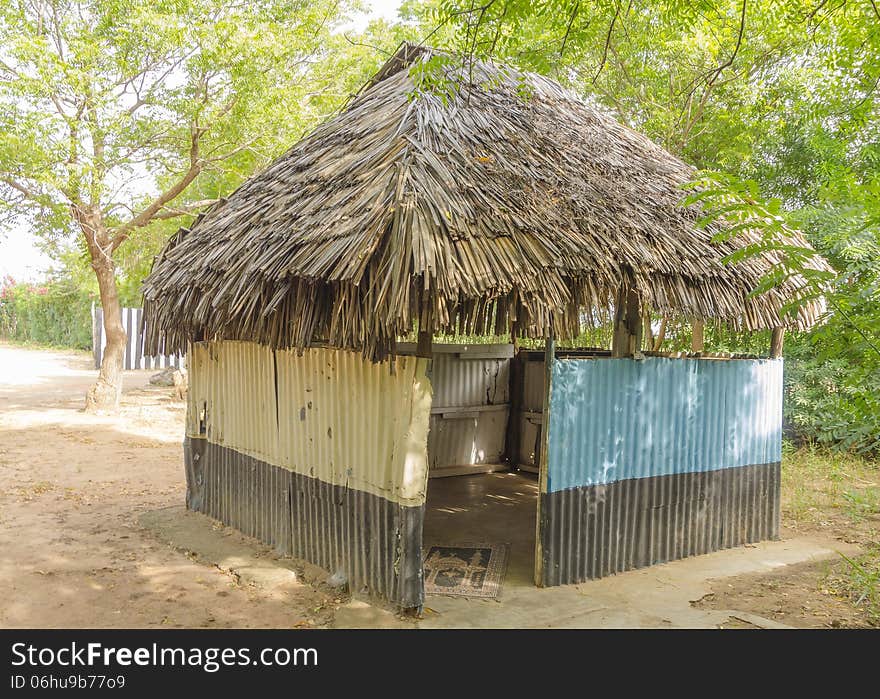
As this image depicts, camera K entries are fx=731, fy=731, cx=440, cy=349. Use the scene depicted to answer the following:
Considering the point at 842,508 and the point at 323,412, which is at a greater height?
the point at 323,412

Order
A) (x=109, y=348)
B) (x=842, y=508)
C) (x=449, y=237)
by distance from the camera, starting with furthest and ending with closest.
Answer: (x=109, y=348) → (x=842, y=508) → (x=449, y=237)

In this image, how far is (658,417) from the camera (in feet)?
19.2

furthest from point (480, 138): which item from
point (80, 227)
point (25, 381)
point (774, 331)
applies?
point (25, 381)

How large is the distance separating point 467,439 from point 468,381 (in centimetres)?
77

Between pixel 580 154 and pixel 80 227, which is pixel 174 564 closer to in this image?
pixel 580 154

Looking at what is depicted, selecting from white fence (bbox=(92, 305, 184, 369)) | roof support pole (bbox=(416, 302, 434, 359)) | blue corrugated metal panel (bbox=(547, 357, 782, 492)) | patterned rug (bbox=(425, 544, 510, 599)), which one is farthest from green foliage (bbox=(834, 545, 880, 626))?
white fence (bbox=(92, 305, 184, 369))

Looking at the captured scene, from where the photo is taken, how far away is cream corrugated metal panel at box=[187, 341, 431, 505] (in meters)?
4.69

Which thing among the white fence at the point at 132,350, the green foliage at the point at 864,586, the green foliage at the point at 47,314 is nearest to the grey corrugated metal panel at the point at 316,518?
the green foliage at the point at 864,586

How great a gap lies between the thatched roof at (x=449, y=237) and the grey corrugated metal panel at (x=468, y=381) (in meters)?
3.08

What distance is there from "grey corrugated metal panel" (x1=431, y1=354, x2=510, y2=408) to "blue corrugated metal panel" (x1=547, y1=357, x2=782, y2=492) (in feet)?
11.1

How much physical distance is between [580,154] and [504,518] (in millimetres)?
3598

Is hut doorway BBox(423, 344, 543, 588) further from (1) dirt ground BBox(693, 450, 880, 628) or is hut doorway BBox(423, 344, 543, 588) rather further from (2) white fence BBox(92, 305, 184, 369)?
(2) white fence BBox(92, 305, 184, 369)

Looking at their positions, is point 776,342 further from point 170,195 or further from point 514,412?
point 170,195

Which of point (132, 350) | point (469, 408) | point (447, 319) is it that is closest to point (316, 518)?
point (447, 319)
